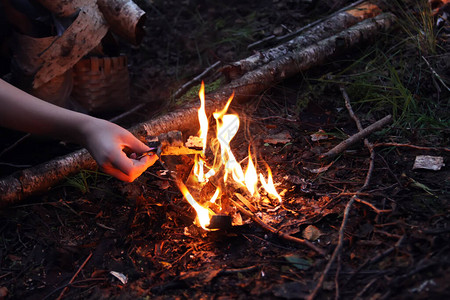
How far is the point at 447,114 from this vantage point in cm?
323

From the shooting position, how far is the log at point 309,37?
404cm

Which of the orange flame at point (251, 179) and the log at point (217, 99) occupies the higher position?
the log at point (217, 99)

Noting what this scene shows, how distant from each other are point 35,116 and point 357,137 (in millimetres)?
2321

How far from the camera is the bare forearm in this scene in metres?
2.28

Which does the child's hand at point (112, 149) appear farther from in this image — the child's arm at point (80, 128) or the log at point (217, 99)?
the log at point (217, 99)

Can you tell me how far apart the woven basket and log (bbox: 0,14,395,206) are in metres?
0.92

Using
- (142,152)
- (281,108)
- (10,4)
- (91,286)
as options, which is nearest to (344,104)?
(281,108)

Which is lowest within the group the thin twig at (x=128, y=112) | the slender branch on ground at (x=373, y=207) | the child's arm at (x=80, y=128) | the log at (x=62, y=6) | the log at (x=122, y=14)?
the slender branch on ground at (x=373, y=207)

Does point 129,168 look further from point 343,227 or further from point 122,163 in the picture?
point 343,227

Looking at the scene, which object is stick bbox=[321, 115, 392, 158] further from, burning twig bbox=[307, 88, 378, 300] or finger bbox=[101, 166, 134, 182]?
finger bbox=[101, 166, 134, 182]

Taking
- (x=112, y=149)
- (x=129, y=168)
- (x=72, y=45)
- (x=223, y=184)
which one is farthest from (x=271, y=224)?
(x=72, y=45)

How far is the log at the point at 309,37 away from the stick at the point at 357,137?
1.45 meters

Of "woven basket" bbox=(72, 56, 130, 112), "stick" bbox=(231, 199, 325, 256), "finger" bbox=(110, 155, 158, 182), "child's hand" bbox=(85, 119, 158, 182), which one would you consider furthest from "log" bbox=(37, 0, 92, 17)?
"stick" bbox=(231, 199, 325, 256)

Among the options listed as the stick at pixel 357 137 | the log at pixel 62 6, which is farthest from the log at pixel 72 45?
the stick at pixel 357 137
